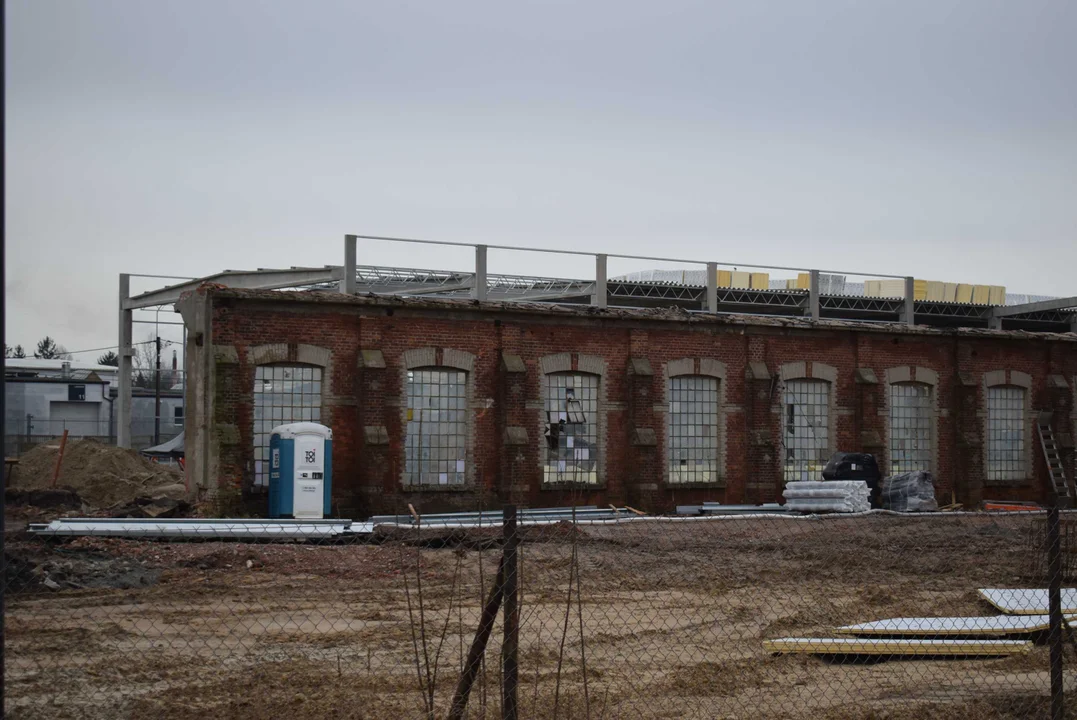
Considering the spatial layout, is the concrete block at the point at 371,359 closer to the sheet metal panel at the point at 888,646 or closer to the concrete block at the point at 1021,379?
the sheet metal panel at the point at 888,646

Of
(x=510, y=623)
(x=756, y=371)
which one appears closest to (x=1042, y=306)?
(x=756, y=371)

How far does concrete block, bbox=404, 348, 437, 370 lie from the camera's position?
23.6 meters

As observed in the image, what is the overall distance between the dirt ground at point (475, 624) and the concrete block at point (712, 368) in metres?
8.99

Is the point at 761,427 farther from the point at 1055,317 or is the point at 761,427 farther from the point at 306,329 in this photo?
the point at 1055,317

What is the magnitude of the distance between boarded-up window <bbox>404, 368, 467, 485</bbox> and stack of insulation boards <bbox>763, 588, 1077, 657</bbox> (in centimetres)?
1456

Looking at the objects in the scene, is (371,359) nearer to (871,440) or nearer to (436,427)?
(436,427)

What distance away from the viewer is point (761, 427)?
2739 centimetres

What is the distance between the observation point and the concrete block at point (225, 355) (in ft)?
70.2

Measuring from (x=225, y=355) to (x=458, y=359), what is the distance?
5082 millimetres

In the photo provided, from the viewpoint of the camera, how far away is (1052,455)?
104 feet

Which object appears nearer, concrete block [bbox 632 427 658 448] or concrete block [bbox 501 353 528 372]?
concrete block [bbox 501 353 528 372]

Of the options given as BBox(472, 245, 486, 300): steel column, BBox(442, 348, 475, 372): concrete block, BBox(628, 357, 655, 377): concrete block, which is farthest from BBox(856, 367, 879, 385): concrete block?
BBox(442, 348, 475, 372): concrete block

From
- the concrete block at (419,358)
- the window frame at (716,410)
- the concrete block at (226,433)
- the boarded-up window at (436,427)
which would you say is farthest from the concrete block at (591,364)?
the concrete block at (226,433)

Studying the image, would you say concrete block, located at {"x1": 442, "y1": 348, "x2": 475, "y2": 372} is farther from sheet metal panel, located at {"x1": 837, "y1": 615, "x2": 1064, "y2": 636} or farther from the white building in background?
the white building in background
